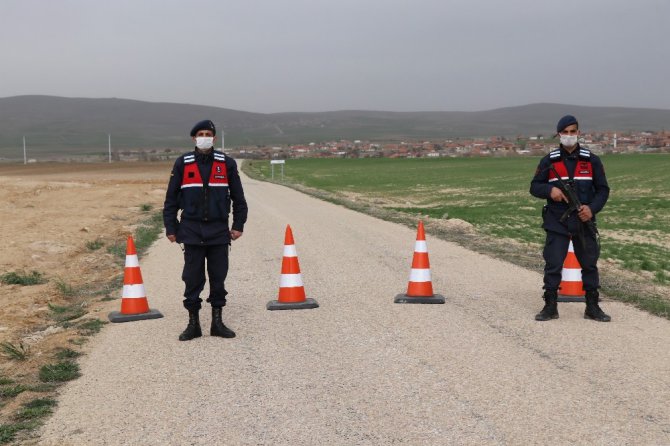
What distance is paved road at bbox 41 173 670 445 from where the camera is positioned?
14.8ft

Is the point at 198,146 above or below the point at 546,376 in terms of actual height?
above

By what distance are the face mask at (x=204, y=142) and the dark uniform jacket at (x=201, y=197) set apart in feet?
0.24

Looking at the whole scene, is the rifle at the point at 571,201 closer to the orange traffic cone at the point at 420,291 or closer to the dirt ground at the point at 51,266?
the orange traffic cone at the point at 420,291

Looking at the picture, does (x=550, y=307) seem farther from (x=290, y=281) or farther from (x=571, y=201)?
(x=290, y=281)

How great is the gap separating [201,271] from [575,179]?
370 cm

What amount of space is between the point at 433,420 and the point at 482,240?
1049 cm

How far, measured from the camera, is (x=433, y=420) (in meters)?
4.63

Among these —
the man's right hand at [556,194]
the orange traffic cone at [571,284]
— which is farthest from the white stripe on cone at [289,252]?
the orange traffic cone at [571,284]

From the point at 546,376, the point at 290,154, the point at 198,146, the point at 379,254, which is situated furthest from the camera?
the point at 290,154

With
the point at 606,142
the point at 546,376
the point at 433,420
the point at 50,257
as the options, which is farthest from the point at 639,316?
the point at 606,142

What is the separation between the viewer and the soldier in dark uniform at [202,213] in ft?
22.0

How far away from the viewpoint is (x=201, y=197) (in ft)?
22.1

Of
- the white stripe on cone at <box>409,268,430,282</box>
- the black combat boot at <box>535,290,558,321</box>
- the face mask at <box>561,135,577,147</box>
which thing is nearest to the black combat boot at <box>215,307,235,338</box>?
the white stripe on cone at <box>409,268,430,282</box>

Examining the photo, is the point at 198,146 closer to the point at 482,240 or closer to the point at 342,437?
the point at 342,437
